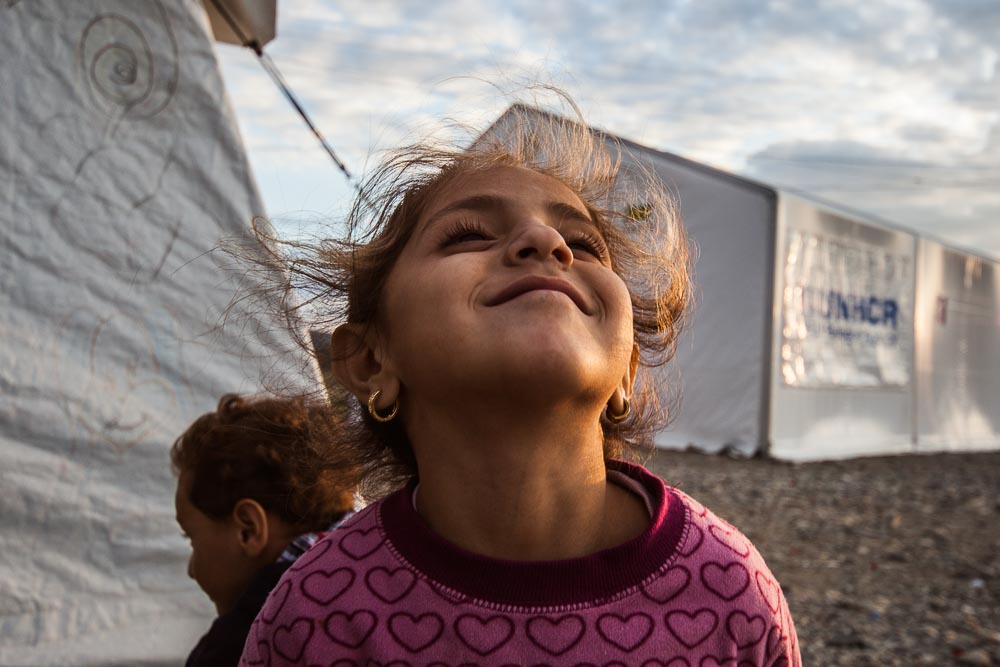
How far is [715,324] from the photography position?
27.2ft

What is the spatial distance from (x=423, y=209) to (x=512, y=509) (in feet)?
1.40

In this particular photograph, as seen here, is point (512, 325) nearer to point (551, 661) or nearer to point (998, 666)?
point (551, 661)

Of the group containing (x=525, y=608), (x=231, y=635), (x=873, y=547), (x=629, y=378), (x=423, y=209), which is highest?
(x=423, y=209)

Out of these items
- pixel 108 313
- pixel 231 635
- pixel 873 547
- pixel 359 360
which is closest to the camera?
pixel 359 360

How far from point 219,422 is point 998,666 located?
255 centimetres

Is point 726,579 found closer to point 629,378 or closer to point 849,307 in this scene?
point 629,378

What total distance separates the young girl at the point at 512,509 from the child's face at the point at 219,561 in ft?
2.29

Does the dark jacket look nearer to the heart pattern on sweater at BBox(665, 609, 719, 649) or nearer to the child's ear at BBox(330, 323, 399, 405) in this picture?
the child's ear at BBox(330, 323, 399, 405)

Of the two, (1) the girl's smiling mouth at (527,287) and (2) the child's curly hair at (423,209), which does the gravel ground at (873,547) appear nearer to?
(2) the child's curly hair at (423,209)

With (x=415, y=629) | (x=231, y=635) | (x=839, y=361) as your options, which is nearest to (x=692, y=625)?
(x=415, y=629)

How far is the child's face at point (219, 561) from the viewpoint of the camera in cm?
168

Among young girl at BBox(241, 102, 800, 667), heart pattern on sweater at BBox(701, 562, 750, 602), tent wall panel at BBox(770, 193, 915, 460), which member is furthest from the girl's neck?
tent wall panel at BBox(770, 193, 915, 460)

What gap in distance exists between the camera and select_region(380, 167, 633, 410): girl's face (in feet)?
2.95

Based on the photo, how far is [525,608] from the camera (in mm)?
936
